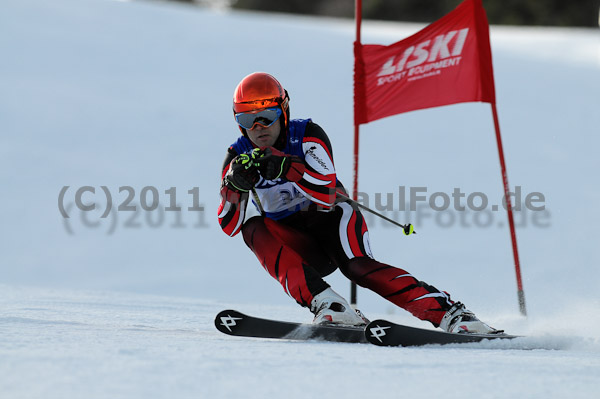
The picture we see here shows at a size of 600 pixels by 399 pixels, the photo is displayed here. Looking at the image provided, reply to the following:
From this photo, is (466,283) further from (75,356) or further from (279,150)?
(75,356)

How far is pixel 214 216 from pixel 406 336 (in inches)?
229

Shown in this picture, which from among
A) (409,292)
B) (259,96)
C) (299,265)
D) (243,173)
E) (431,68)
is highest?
(431,68)

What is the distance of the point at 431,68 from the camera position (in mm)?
5617

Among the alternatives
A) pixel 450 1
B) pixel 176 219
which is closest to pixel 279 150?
pixel 176 219

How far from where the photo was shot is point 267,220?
4.06 meters

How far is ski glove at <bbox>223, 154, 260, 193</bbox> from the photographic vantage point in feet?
12.1

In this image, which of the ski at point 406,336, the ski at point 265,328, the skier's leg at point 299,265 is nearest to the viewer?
the ski at point 406,336

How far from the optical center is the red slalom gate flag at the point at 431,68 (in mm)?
5508

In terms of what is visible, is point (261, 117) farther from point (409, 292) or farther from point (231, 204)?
point (409, 292)

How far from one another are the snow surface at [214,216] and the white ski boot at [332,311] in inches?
10.5

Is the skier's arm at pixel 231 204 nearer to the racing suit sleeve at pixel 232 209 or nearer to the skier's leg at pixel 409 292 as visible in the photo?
the racing suit sleeve at pixel 232 209

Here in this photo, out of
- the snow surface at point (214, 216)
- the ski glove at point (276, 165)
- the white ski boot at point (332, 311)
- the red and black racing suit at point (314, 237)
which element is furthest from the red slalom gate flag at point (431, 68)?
the white ski boot at point (332, 311)

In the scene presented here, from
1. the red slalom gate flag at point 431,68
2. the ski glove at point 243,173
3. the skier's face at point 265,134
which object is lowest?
the ski glove at point 243,173

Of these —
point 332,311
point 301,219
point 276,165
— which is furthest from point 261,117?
point 332,311
